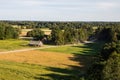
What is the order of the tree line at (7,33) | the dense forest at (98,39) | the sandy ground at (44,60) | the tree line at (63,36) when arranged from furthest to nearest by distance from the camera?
the tree line at (7,33) → the tree line at (63,36) → the sandy ground at (44,60) → the dense forest at (98,39)

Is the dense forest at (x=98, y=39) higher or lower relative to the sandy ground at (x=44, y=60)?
higher

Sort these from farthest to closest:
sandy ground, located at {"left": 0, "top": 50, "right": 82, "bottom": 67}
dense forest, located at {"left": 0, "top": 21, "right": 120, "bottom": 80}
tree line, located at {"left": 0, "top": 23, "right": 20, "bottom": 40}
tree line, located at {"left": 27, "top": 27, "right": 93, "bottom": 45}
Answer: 1. tree line, located at {"left": 0, "top": 23, "right": 20, "bottom": 40}
2. tree line, located at {"left": 27, "top": 27, "right": 93, "bottom": 45}
3. sandy ground, located at {"left": 0, "top": 50, "right": 82, "bottom": 67}
4. dense forest, located at {"left": 0, "top": 21, "right": 120, "bottom": 80}

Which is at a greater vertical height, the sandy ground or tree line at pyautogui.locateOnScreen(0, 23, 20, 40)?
tree line at pyautogui.locateOnScreen(0, 23, 20, 40)

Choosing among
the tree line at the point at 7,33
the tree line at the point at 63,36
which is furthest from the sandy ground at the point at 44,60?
the tree line at the point at 7,33

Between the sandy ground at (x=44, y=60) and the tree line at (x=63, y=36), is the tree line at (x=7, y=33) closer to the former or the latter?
the tree line at (x=63, y=36)

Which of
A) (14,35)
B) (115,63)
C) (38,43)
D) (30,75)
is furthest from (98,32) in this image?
(115,63)

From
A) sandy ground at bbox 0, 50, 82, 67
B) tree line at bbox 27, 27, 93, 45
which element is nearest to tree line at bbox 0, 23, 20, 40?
tree line at bbox 27, 27, 93, 45

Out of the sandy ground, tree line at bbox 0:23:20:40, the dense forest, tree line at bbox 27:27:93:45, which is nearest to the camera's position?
the dense forest

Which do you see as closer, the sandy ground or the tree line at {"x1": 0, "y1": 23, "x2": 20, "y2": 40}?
the sandy ground

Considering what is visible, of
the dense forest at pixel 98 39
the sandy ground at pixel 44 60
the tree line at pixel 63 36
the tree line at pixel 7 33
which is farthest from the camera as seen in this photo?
the tree line at pixel 7 33

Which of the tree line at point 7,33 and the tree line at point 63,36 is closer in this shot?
the tree line at point 63,36

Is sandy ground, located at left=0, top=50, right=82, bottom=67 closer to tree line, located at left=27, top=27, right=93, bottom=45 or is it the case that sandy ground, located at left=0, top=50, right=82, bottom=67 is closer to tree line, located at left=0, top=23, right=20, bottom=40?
tree line, located at left=27, top=27, right=93, bottom=45
